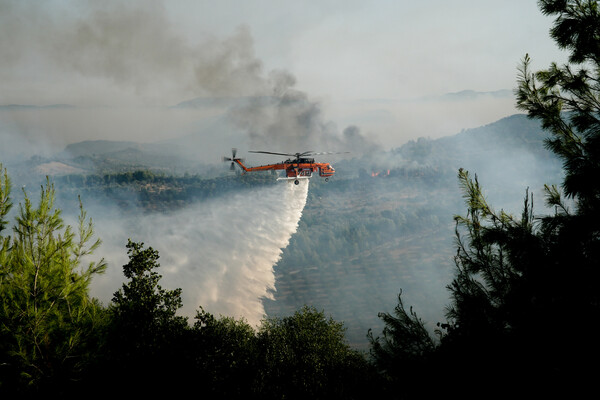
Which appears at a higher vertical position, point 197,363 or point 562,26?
point 562,26

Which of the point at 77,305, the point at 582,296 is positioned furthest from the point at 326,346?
the point at 582,296

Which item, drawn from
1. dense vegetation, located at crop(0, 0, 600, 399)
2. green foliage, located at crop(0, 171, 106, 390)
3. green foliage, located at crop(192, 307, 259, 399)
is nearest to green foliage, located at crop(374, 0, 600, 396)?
dense vegetation, located at crop(0, 0, 600, 399)

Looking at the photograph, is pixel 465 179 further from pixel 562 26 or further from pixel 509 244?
pixel 562 26

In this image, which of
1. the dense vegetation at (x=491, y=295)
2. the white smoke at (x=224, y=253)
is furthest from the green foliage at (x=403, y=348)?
the white smoke at (x=224, y=253)

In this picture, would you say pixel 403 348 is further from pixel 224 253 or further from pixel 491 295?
pixel 224 253

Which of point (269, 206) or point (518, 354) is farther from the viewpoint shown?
point (269, 206)

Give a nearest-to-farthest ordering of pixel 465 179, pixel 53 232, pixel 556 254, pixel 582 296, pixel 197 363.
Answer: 1. pixel 582 296
2. pixel 556 254
3. pixel 465 179
4. pixel 53 232
5. pixel 197 363

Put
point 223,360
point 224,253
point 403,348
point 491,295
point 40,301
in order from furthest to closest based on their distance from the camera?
point 224,253
point 223,360
point 40,301
point 403,348
point 491,295

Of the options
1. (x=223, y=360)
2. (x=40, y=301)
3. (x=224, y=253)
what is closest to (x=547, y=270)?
(x=40, y=301)

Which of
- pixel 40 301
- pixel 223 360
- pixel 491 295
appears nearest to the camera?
pixel 491 295
